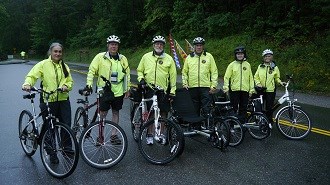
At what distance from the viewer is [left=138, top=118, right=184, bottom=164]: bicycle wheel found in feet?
19.6

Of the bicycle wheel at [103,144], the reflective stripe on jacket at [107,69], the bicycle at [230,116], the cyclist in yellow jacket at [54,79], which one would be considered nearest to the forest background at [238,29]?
the bicycle at [230,116]

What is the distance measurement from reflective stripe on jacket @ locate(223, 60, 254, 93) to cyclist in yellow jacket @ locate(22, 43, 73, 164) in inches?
143

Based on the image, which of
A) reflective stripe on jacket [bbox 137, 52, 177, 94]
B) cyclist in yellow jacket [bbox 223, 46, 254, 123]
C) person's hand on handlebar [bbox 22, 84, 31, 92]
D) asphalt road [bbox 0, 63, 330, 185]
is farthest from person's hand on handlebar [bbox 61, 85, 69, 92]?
cyclist in yellow jacket [bbox 223, 46, 254, 123]

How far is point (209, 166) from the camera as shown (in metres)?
5.86

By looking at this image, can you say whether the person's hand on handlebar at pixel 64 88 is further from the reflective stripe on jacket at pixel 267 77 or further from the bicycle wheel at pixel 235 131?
the reflective stripe on jacket at pixel 267 77

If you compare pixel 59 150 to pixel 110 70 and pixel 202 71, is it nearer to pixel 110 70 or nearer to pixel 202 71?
pixel 110 70

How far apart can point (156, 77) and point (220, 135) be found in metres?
1.69

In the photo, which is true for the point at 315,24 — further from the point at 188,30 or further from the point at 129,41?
the point at 129,41

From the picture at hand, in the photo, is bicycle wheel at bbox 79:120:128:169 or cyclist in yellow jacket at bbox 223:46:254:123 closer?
bicycle wheel at bbox 79:120:128:169

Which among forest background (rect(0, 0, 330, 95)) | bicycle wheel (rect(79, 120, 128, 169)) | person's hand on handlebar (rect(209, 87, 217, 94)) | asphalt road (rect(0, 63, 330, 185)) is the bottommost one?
asphalt road (rect(0, 63, 330, 185))

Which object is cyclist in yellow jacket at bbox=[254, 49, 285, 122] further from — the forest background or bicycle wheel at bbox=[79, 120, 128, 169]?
the forest background

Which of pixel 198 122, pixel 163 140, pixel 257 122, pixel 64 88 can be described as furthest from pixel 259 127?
pixel 64 88

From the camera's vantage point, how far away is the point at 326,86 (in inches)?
579

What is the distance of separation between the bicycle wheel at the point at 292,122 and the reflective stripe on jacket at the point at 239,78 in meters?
0.92
